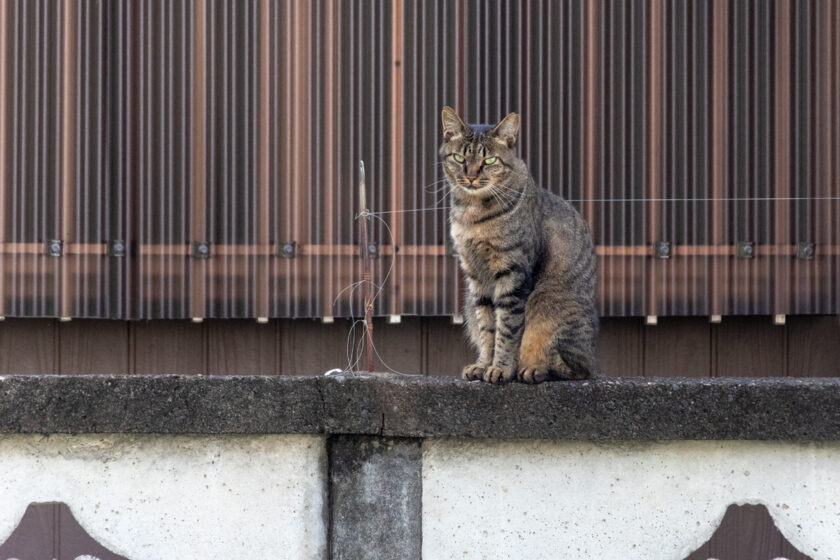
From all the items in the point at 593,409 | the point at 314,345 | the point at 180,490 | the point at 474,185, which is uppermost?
the point at 474,185

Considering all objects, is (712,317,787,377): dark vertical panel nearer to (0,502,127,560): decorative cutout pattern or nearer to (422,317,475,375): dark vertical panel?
(422,317,475,375): dark vertical panel

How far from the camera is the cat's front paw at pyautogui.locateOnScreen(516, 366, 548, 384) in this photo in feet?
7.13

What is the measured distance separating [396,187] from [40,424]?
54.1 inches

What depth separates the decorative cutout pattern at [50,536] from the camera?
6.64 feet

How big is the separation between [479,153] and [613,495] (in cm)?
101

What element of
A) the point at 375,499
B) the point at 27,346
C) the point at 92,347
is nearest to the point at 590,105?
the point at 375,499

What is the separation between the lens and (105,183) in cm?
288

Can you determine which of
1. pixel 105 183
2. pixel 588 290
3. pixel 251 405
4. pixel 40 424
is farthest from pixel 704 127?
pixel 40 424

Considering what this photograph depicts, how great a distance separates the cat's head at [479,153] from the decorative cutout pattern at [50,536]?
4.41ft

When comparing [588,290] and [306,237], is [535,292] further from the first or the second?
[306,237]

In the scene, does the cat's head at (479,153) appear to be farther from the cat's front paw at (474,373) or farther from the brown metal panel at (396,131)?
the cat's front paw at (474,373)

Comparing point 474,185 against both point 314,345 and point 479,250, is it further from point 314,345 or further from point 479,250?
point 314,345

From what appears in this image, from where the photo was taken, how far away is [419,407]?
202 cm

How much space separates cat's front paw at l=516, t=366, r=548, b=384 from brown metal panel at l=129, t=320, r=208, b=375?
4.03 feet
